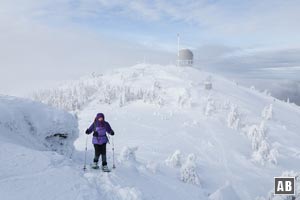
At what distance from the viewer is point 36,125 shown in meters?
19.3

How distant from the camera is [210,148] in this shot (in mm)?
84062

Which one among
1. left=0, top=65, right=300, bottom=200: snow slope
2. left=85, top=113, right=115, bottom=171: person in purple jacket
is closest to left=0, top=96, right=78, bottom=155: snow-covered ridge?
left=0, top=65, right=300, bottom=200: snow slope

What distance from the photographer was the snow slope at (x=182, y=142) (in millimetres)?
15500

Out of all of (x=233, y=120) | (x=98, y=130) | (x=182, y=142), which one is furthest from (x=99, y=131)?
(x=233, y=120)

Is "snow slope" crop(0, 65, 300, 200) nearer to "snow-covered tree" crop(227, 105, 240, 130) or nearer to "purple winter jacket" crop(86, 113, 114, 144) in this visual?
"snow-covered tree" crop(227, 105, 240, 130)

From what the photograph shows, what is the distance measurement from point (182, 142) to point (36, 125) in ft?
221

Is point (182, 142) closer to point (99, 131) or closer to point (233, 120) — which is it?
point (233, 120)

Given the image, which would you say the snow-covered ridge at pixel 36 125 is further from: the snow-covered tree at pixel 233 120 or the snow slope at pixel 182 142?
the snow-covered tree at pixel 233 120

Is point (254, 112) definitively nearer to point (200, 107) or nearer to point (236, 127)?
point (200, 107)

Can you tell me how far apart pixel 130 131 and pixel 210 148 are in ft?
60.3

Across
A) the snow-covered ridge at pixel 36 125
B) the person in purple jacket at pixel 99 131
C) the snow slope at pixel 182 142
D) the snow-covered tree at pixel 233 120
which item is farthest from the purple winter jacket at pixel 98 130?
the snow-covered tree at pixel 233 120

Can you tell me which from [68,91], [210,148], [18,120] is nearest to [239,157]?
[210,148]

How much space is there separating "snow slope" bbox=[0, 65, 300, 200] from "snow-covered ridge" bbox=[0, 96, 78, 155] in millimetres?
1553

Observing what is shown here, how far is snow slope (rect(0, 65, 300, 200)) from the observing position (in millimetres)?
15500
